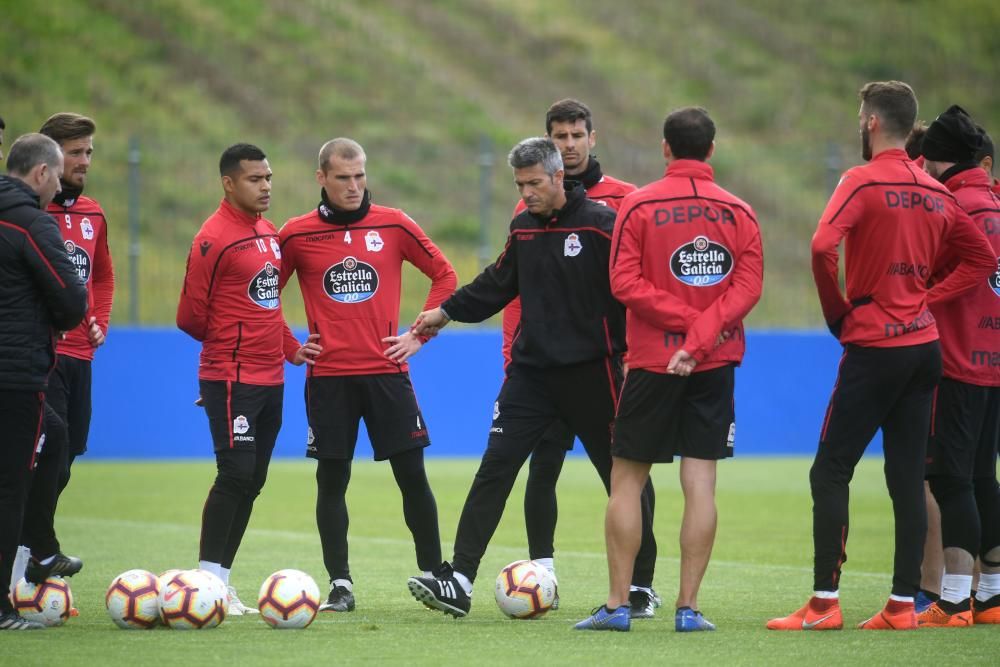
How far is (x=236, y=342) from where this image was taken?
8.31m

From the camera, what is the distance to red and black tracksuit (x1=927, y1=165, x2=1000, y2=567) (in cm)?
763

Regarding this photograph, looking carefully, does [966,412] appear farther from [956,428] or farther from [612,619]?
[612,619]

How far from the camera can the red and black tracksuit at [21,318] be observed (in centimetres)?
722

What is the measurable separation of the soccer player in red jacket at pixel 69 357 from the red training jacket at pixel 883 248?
4.06 metres

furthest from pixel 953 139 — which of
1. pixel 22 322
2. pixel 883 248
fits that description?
pixel 22 322

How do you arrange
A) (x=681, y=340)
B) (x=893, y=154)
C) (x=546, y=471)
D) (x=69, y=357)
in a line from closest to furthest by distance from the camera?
(x=681, y=340)
(x=893, y=154)
(x=69, y=357)
(x=546, y=471)

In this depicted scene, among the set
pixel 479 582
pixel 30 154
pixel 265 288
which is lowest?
pixel 479 582

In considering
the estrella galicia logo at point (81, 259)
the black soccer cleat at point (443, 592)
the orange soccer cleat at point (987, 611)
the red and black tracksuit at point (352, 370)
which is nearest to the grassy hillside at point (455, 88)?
the estrella galicia logo at point (81, 259)

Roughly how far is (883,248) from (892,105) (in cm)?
71

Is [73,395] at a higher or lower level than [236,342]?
lower

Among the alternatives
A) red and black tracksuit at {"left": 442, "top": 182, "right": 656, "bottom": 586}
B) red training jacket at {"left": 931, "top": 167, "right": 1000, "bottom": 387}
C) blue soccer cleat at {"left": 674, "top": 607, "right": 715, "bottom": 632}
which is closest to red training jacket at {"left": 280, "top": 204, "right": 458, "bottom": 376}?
red and black tracksuit at {"left": 442, "top": 182, "right": 656, "bottom": 586}

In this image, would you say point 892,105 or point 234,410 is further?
point 234,410

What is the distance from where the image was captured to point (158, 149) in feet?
71.2

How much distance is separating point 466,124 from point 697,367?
1057 inches
